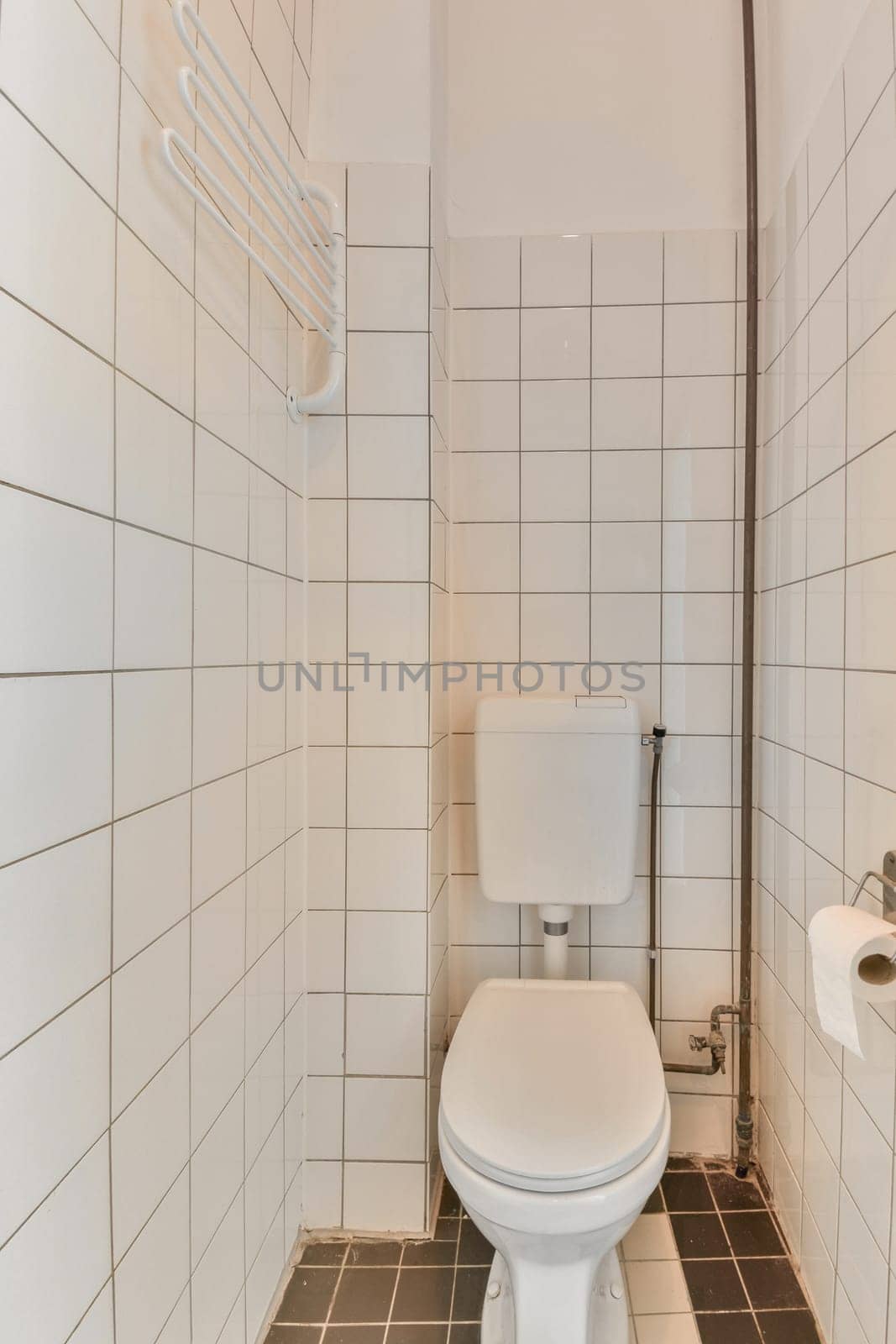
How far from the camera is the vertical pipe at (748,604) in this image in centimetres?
152

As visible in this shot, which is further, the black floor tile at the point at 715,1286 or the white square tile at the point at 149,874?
the black floor tile at the point at 715,1286

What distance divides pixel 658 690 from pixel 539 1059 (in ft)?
2.63

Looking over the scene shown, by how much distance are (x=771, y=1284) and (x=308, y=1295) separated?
80 centimetres

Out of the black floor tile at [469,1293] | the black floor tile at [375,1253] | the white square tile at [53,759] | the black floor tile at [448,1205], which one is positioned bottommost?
the black floor tile at [375,1253]

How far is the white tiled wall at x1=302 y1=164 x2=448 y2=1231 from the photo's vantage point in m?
1.42

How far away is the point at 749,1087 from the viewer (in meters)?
1.57

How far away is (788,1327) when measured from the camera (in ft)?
4.02

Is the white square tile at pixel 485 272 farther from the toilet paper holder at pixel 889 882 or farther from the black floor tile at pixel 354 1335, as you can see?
the black floor tile at pixel 354 1335

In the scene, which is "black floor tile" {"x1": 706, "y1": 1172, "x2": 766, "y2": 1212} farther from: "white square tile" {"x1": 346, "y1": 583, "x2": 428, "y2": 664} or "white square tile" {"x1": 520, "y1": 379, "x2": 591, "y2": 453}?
"white square tile" {"x1": 520, "y1": 379, "x2": 591, "y2": 453}

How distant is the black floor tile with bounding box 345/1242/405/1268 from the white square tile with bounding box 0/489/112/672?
126cm

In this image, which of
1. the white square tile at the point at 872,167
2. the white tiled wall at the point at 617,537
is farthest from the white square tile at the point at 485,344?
the white square tile at the point at 872,167

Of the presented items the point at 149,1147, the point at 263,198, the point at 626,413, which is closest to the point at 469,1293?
the point at 149,1147

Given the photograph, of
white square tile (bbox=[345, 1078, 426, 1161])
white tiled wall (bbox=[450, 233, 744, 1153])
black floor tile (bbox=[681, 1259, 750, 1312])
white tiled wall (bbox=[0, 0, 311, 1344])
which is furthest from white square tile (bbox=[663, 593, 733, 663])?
black floor tile (bbox=[681, 1259, 750, 1312])

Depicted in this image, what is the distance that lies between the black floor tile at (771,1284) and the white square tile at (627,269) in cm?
190
